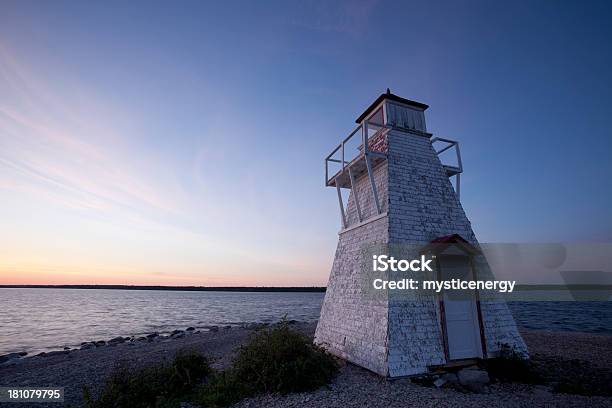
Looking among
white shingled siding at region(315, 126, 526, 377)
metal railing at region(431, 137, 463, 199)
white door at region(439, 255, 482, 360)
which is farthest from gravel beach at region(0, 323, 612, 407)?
metal railing at region(431, 137, 463, 199)

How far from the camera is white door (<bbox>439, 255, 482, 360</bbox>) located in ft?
31.5

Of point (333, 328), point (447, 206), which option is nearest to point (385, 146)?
point (447, 206)

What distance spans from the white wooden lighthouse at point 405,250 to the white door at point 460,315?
Answer: 3 centimetres

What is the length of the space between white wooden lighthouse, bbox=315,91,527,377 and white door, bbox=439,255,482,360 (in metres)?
0.03

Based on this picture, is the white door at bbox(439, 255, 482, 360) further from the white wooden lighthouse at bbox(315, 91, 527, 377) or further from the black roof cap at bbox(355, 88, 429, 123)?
the black roof cap at bbox(355, 88, 429, 123)

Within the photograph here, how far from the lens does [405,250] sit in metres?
10.1

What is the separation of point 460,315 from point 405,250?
2.73 m

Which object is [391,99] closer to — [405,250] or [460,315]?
[405,250]

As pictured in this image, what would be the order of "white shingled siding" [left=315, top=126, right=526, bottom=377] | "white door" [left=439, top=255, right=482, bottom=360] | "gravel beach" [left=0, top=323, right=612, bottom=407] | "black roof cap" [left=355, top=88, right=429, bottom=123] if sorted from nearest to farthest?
"gravel beach" [left=0, top=323, right=612, bottom=407]
"white shingled siding" [left=315, top=126, right=526, bottom=377]
"white door" [left=439, top=255, right=482, bottom=360]
"black roof cap" [left=355, top=88, right=429, bottom=123]

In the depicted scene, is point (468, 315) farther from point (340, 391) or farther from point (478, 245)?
point (340, 391)

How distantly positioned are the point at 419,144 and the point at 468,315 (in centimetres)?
661

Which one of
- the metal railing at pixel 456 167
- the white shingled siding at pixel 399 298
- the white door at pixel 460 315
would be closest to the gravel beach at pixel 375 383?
the white shingled siding at pixel 399 298

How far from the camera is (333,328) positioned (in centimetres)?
1227

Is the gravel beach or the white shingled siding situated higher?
the white shingled siding
